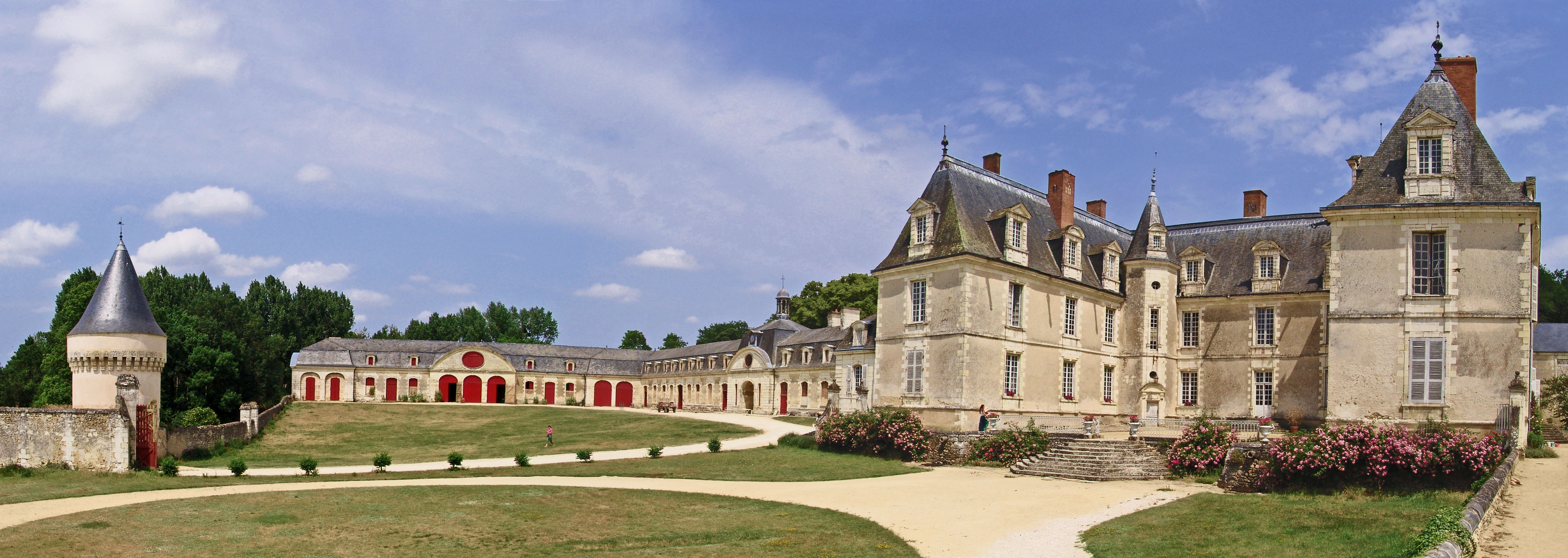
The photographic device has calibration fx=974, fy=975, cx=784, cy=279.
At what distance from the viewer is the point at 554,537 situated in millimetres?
12766

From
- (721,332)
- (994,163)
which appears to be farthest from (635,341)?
(994,163)

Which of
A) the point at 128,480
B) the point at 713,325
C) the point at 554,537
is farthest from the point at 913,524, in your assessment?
the point at 713,325

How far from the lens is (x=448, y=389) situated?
61.7 meters

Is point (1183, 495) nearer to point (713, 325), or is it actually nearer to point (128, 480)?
point (128, 480)

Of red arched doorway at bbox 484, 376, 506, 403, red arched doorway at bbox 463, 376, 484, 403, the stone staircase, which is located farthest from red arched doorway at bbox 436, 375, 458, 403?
the stone staircase

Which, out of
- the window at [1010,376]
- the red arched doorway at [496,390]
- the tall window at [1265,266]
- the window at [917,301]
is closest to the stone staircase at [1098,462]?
the window at [1010,376]

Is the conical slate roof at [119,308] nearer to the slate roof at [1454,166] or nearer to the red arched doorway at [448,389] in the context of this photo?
the slate roof at [1454,166]

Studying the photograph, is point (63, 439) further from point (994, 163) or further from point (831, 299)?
point (831, 299)

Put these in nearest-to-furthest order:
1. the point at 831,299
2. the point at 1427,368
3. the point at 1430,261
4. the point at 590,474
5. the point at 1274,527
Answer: the point at 1274,527 < the point at 1427,368 < the point at 1430,261 < the point at 590,474 < the point at 831,299

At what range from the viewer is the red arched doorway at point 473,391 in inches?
2438

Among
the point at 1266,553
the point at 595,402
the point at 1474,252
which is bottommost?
the point at 595,402

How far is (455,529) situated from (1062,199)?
22.4 m

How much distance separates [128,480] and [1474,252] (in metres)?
27.9

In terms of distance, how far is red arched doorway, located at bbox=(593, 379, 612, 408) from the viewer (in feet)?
218
